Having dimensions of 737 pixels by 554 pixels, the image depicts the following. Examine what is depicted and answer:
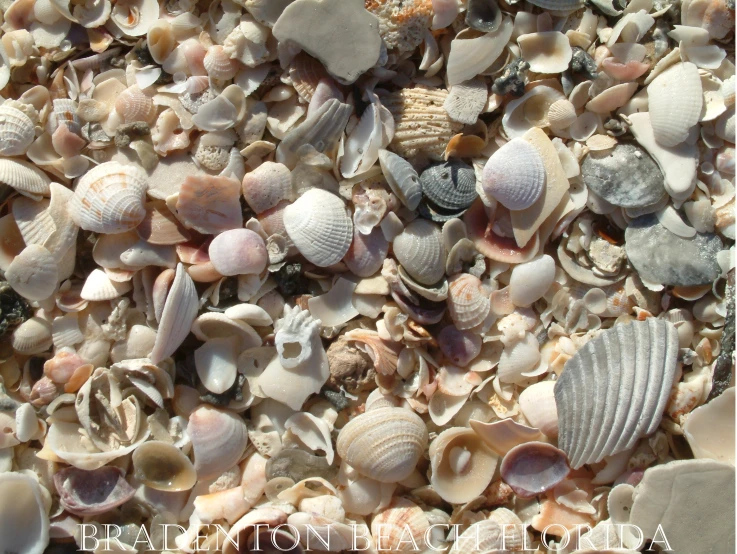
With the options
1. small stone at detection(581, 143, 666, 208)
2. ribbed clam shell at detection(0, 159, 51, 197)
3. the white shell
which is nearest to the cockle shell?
small stone at detection(581, 143, 666, 208)

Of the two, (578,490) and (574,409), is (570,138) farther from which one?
(578,490)

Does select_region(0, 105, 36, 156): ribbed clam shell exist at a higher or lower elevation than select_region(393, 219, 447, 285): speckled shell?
higher

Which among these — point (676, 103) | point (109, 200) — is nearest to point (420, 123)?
point (676, 103)

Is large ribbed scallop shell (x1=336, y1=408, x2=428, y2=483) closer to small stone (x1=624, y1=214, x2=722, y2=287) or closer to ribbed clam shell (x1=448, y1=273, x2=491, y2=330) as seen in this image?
ribbed clam shell (x1=448, y1=273, x2=491, y2=330)

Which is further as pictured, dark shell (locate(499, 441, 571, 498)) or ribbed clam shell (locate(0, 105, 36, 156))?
ribbed clam shell (locate(0, 105, 36, 156))

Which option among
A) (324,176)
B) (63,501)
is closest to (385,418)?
(324,176)

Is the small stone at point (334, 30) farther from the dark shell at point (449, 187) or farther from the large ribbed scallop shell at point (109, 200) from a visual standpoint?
the large ribbed scallop shell at point (109, 200)

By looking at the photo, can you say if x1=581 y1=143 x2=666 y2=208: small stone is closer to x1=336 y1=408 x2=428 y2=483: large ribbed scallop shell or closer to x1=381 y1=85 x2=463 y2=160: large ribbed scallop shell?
x1=381 y1=85 x2=463 y2=160: large ribbed scallop shell

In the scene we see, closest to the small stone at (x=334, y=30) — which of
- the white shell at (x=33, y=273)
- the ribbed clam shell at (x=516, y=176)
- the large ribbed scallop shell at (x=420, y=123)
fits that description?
the large ribbed scallop shell at (x=420, y=123)

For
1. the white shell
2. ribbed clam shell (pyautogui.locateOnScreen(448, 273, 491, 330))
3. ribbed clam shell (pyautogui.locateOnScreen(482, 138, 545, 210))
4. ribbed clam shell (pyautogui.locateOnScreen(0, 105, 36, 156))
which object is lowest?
the white shell
